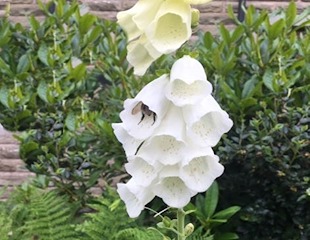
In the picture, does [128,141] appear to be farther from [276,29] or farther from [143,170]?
[276,29]

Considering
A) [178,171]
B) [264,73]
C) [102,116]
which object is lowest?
[102,116]

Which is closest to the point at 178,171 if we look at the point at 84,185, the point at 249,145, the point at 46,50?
the point at 249,145

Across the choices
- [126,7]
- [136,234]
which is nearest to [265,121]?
[136,234]

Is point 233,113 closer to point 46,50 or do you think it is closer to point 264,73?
point 264,73

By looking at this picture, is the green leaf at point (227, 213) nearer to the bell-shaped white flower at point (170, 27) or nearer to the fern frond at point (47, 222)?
the fern frond at point (47, 222)

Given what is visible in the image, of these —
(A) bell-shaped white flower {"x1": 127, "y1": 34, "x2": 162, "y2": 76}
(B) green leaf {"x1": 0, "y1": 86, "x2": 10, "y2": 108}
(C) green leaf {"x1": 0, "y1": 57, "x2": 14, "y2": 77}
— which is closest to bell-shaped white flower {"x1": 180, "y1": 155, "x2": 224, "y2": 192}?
(A) bell-shaped white flower {"x1": 127, "y1": 34, "x2": 162, "y2": 76}

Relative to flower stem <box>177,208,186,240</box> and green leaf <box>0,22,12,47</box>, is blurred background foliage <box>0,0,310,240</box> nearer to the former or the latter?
green leaf <box>0,22,12,47</box>
